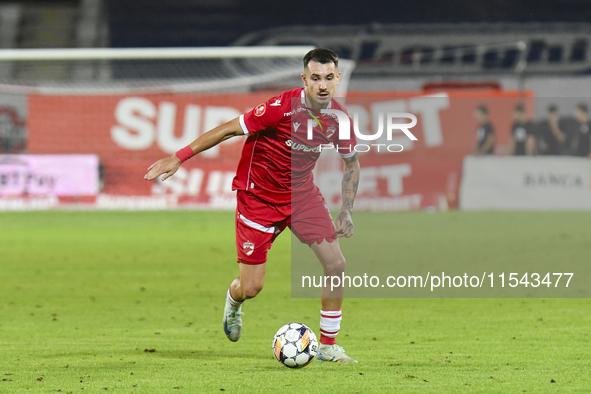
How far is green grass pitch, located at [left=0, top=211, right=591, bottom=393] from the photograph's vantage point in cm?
475

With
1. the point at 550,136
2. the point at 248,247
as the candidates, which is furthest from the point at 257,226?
the point at 550,136

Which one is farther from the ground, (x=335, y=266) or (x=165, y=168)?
(x=165, y=168)

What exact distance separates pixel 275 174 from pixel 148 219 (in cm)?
1298

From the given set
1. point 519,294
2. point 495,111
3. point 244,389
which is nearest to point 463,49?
point 495,111

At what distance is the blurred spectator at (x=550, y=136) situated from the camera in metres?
20.4

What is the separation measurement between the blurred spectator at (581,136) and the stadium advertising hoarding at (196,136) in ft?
5.25

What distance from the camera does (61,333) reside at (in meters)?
6.52

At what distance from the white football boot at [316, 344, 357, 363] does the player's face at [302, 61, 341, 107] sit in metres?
1.58

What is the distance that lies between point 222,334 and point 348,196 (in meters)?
1.58

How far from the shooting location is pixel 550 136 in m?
20.8

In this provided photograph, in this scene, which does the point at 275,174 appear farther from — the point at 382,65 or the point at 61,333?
the point at 382,65

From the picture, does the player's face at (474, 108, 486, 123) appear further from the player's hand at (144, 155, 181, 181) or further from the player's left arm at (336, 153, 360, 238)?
the player's hand at (144, 155, 181, 181)

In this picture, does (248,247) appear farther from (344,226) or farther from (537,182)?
(537,182)

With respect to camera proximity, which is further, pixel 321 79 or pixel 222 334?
pixel 222 334
